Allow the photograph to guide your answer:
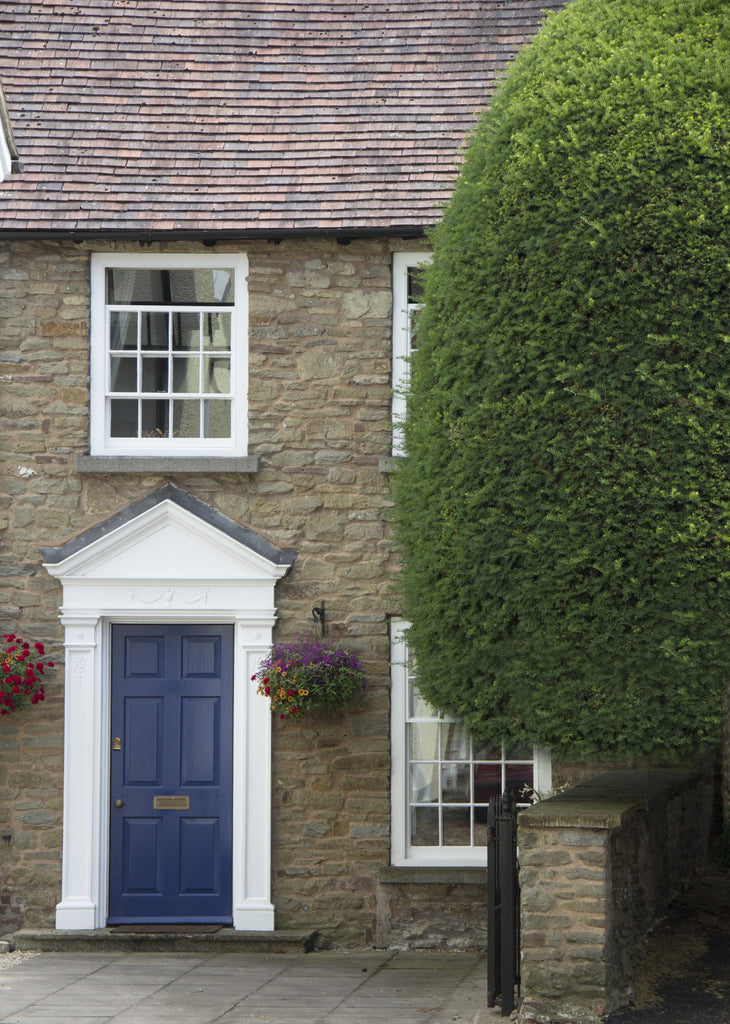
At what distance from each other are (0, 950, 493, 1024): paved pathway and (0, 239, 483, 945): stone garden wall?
51cm

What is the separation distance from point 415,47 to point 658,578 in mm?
6216

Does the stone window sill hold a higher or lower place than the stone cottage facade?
lower

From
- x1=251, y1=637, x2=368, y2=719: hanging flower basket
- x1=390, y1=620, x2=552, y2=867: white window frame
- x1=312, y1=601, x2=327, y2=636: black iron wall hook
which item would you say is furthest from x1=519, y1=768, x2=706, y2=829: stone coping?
x1=312, y1=601, x2=327, y2=636: black iron wall hook

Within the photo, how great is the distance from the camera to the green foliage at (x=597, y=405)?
24.0 ft

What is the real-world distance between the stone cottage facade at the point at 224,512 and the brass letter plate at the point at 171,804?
0.25 feet

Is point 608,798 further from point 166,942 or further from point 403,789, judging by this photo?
point 166,942

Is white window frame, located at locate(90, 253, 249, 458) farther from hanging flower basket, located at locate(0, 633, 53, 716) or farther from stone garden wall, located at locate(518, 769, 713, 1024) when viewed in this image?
stone garden wall, located at locate(518, 769, 713, 1024)

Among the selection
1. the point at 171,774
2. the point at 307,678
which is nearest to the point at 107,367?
the point at 307,678

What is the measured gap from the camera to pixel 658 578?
7.38m

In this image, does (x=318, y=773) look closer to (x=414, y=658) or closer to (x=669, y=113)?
(x=414, y=658)

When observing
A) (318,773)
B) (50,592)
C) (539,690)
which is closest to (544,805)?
(539,690)

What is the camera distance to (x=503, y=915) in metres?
7.94

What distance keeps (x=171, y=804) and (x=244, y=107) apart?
Answer: 5872 millimetres

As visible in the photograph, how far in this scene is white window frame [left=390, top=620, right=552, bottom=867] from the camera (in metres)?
10.5
